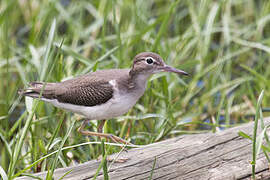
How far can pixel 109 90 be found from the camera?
4.43 m

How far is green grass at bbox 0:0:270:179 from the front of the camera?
16.7 ft

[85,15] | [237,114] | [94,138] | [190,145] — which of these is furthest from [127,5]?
[190,145]

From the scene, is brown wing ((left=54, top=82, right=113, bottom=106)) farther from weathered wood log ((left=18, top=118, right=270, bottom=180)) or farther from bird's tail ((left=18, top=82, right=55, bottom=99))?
weathered wood log ((left=18, top=118, right=270, bottom=180))

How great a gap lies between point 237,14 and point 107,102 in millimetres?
5991

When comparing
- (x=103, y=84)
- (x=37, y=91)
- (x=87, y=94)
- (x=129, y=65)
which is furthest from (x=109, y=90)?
(x=129, y=65)

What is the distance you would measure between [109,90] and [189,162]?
42.9 inches

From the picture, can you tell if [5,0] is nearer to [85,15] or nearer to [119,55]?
[85,15]

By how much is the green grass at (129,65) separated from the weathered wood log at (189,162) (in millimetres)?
286

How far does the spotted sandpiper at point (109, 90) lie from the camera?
14.4 ft

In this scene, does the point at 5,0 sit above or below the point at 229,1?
above

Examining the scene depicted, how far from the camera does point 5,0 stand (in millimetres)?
8141

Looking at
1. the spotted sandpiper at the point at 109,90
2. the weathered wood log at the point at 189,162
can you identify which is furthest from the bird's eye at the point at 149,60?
the weathered wood log at the point at 189,162

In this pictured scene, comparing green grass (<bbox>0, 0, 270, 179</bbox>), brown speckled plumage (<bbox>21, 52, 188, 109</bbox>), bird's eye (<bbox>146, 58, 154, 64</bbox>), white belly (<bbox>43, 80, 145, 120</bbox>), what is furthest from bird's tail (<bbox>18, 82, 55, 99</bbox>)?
bird's eye (<bbox>146, 58, 154, 64</bbox>)

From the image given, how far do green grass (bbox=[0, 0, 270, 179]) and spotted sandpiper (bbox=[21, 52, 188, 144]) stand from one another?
218 millimetres
